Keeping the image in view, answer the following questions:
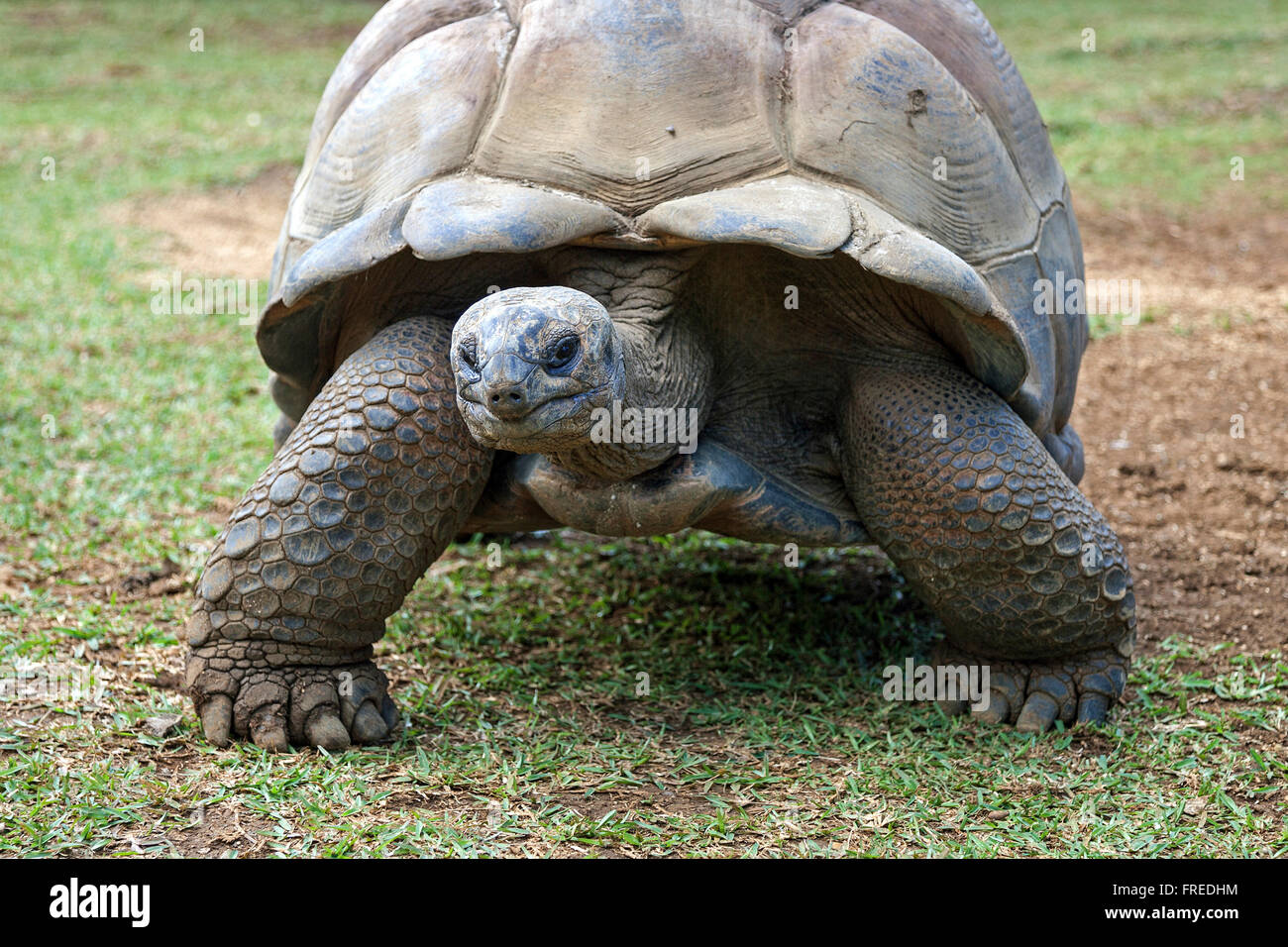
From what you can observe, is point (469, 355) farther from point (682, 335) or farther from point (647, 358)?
point (682, 335)

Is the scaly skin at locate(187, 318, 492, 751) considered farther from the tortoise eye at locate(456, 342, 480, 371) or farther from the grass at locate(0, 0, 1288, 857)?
the tortoise eye at locate(456, 342, 480, 371)

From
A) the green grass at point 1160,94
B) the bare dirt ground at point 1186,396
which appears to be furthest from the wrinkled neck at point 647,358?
the green grass at point 1160,94

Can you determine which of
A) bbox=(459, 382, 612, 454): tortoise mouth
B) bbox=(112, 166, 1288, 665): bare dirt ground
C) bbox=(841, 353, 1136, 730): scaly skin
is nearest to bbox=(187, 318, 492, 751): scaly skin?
bbox=(459, 382, 612, 454): tortoise mouth

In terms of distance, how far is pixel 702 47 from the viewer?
→ 3125mm

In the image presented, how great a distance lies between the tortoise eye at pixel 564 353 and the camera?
8.17ft

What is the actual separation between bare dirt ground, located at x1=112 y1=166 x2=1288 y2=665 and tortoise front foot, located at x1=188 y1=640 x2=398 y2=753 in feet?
7.39

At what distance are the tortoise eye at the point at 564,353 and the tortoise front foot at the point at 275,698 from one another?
1.01 metres

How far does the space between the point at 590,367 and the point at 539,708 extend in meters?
1.09

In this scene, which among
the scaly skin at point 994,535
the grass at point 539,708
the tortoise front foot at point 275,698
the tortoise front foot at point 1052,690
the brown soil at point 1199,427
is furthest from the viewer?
the brown soil at point 1199,427

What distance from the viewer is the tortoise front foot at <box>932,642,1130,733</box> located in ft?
10.7

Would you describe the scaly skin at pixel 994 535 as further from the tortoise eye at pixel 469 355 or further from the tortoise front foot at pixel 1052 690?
the tortoise eye at pixel 469 355

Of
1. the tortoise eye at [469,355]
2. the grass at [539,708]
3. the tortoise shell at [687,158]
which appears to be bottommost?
the grass at [539,708]

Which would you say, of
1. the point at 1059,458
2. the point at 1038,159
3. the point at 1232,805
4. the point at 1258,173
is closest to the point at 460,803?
the point at 1232,805

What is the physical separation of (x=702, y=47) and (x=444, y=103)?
2.07 ft
